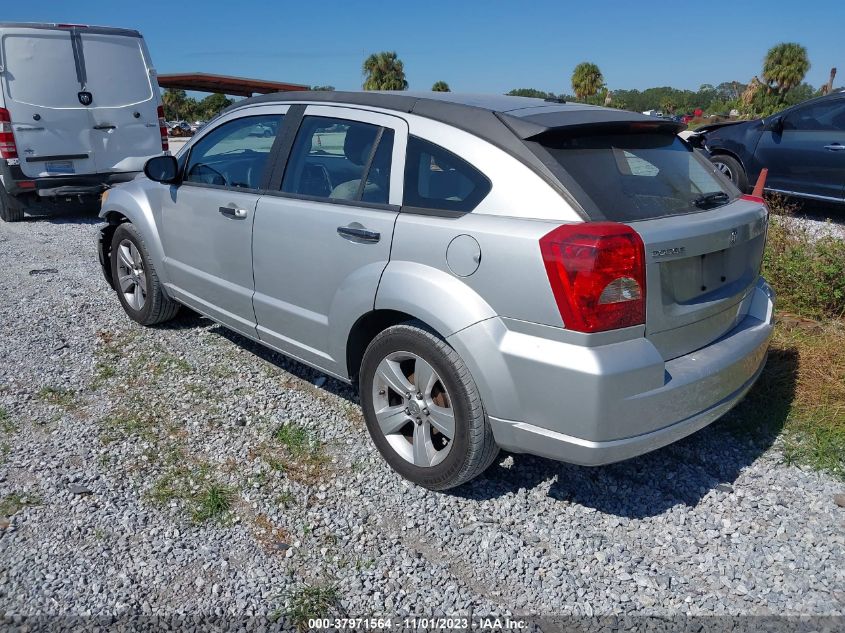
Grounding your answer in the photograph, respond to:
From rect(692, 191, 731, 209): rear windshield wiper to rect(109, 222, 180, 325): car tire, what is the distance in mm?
3727

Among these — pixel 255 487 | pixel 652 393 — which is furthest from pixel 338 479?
pixel 652 393

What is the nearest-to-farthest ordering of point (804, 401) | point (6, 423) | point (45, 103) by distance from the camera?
point (6, 423)
point (804, 401)
point (45, 103)

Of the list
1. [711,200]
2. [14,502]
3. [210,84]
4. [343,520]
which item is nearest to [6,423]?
[14,502]

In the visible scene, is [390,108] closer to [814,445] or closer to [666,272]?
[666,272]

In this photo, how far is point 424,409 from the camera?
3041 mm

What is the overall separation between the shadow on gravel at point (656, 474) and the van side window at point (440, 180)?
4.45 ft

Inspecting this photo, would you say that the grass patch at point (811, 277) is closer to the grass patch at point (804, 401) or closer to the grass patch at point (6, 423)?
the grass patch at point (804, 401)

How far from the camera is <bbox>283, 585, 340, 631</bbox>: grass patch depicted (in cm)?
239

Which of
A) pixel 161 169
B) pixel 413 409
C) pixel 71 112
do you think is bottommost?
pixel 413 409

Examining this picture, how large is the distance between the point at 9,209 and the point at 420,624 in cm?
990

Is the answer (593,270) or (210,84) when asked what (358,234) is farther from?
(210,84)

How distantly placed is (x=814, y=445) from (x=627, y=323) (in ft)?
5.66

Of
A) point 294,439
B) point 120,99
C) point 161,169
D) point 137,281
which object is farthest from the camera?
point 120,99

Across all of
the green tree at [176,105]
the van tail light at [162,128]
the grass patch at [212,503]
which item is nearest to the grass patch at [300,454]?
the grass patch at [212,503]
